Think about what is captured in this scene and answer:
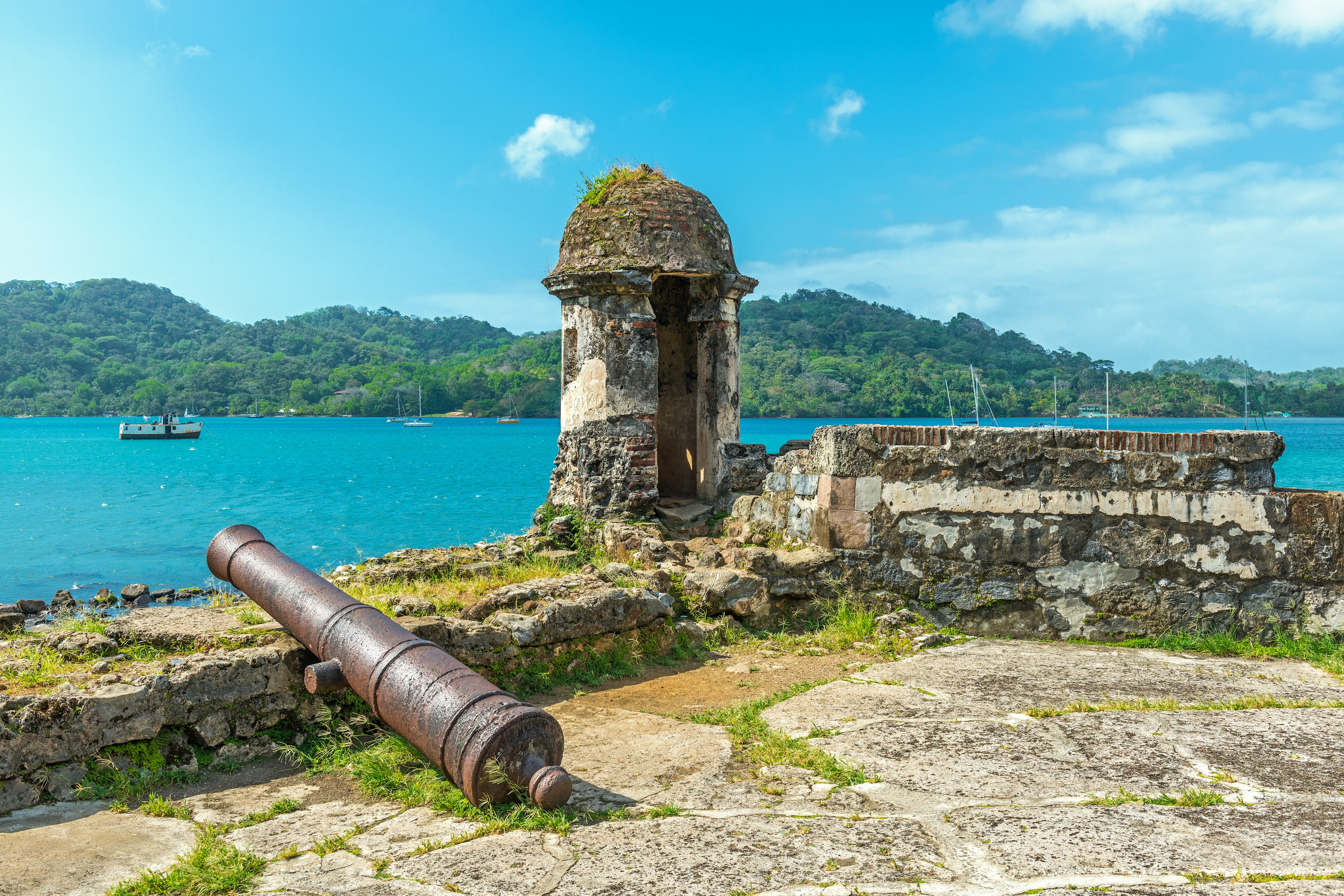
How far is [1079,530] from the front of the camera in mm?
5797

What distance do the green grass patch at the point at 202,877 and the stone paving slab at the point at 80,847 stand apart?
0.29 feet

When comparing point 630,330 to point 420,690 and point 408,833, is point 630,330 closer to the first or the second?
point 420,690

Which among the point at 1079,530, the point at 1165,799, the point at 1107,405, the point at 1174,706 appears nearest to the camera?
the point at 1165,799

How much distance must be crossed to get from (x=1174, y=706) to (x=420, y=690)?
3558 mm

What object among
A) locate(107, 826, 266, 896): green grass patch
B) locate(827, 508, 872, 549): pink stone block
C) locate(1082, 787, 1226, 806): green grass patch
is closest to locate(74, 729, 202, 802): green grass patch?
locate(107, 826, 266, 896): green grass patch

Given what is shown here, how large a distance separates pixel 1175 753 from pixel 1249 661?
2060 millimetres

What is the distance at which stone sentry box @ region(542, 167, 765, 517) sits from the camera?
Result: 9250 mm

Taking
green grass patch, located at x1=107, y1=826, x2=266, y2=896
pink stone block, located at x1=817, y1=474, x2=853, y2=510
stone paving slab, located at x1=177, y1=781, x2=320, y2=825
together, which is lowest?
stone paving slab, located at x1=177, y1=781, x2=320, y2=825

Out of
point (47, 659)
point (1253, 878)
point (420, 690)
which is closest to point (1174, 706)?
point (1253, 878)

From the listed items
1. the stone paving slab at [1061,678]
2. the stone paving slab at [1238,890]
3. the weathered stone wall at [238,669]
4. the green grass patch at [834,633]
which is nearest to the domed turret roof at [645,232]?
the weathered stone wall at [238,669]

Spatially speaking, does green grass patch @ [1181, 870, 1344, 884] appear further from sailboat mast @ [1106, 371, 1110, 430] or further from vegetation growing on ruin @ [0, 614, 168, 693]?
vegetation growing on ruin @ [0, 614, 168, 693]

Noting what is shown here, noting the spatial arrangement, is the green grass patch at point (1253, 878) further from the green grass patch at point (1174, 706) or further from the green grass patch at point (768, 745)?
the green grass patch at point (1174, 706)

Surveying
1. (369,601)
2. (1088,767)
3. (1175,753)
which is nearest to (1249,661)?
(1175,753)

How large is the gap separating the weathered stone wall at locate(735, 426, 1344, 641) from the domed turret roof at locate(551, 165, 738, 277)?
3822 millimetres
